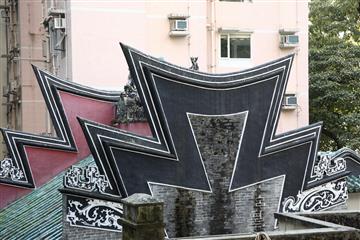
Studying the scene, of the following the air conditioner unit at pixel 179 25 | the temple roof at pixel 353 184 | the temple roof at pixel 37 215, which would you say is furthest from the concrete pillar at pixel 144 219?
the air conditioner unit at pixel 179 25

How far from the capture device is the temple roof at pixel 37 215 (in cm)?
1061

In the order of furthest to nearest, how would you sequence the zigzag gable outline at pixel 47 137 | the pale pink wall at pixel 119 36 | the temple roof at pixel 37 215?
the pale pink wall at pixel 119 36
the zigzag gable outline at pixel 47 137
the temple roof at pixel 37 215

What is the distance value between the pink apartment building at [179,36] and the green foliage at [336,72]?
1.17m

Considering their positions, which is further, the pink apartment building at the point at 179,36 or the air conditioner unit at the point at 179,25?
the air conditioner unit at the point at 179,25

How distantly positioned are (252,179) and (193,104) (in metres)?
1.50

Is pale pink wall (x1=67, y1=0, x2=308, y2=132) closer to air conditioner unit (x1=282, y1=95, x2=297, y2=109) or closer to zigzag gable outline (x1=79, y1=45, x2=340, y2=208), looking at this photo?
air conditioner unit (x1=282, y1=95, x2=297, y2=109)

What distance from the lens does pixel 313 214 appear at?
8141 millimetres

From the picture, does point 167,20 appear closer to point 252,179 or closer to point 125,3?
point 125,3

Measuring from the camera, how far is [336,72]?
20.8 m

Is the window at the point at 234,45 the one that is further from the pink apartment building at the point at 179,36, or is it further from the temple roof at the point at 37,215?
the temple roof at the point at 37,215

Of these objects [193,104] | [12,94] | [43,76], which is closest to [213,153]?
[193,104]

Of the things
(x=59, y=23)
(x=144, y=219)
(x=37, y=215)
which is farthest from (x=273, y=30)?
(x=144, y=219)

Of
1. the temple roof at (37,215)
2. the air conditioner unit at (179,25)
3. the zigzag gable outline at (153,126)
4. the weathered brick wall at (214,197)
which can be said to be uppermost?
the air conditioner unit at (179,25)

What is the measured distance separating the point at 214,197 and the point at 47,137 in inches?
211
